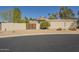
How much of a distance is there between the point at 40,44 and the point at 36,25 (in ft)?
0.64

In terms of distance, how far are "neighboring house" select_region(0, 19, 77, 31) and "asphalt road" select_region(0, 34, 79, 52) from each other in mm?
94

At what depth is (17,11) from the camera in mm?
2850

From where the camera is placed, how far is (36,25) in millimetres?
2879

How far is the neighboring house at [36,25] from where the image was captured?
2.85m

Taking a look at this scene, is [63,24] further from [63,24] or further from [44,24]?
[44,24]

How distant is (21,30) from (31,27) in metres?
0.10

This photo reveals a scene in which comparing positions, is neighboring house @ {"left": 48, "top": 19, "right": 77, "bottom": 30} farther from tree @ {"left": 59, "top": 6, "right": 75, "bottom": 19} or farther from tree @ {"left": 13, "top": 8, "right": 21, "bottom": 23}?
tree @ {"left": 13, "top": 8, "right": 21, "bottom": 23}

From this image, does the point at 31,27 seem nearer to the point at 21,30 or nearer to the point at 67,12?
the point at 21,30

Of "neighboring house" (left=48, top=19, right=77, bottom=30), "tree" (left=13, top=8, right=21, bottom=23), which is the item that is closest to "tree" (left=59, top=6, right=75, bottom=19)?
"neighboring house" (left=48, top=19, right=77, bottom=30)

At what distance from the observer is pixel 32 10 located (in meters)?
2.85

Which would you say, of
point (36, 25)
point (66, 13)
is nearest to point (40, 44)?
point (36, 25)
